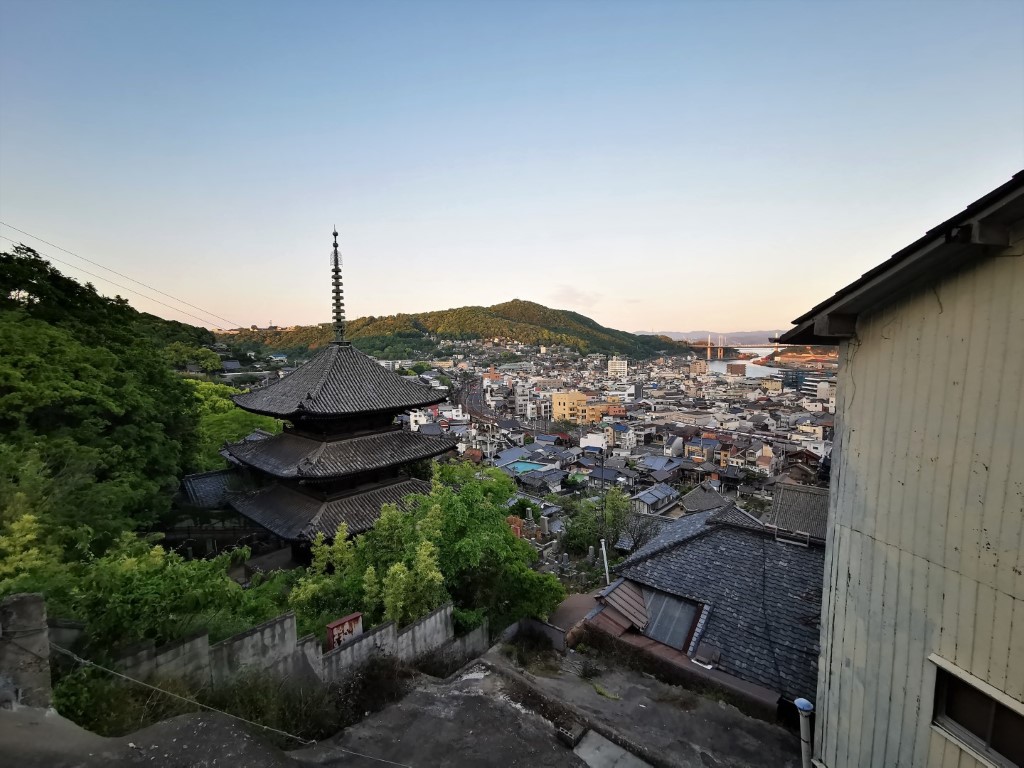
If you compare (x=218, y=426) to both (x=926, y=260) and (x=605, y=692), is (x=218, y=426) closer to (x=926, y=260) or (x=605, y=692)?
(x=605, y=692)

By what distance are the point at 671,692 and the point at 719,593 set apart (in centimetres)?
196

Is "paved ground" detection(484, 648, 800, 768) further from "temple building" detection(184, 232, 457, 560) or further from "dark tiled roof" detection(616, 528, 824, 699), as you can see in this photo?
"temple building" detection(184, 232, 457, 560)

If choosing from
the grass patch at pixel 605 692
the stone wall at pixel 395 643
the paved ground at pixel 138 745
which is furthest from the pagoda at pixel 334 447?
the paved ground at pixel 138 745

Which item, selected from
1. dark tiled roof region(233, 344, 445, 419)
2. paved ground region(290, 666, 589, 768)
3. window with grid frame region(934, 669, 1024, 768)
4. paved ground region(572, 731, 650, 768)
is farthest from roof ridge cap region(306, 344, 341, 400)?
window with grid frame region(934, 669, 1024, 768)

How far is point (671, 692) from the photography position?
7.59 meters

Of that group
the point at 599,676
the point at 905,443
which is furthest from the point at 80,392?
the point at 905,443

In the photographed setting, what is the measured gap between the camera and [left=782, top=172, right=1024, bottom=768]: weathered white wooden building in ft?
10.2

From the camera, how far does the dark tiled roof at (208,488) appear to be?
17.4 m

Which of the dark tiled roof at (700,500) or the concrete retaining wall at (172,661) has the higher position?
the concrete retaining wall at (172,661)

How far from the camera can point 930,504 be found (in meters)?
3.59

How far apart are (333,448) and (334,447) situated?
5 centimetres

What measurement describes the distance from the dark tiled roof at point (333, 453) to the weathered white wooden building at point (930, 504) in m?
11.2

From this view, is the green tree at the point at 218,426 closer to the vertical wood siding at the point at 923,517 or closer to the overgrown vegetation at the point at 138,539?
the overgrown vegetation at the point at 138,539

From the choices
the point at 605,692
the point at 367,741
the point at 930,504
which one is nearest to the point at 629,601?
the point at 605,692
